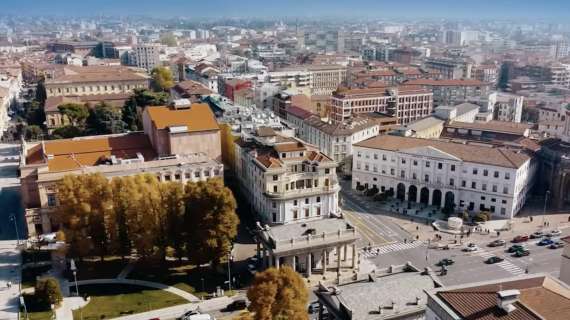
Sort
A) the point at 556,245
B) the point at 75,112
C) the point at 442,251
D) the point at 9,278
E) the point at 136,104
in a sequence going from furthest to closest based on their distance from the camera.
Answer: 1. the point at 136,104
2. the point at 75,112
3. the point at 556,245
4. the point at 442,251
5. the point at 9,278

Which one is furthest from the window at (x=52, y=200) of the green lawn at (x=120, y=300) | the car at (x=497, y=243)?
the car at (x=497, y=243)

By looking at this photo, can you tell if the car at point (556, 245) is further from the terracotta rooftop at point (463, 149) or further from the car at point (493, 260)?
the terracotta rooftop at point (463, 149)

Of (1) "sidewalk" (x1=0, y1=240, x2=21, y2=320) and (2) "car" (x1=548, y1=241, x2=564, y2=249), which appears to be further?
(2) "car" (x1=548, y1=241, x2=564, y2=249)

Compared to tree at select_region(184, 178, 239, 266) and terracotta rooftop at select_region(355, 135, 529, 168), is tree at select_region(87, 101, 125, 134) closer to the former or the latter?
terracotta rooftop at select_region(355, 135, 529, 168)

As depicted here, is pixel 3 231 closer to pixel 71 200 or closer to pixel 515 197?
pixel 71 200

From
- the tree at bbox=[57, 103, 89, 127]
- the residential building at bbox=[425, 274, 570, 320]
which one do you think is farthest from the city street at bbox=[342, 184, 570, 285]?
the tree at bbox=[57, 103, 89, 127]

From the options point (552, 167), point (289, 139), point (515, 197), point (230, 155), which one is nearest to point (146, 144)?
point (230, 155)

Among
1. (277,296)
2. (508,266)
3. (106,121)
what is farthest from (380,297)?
(106,121)

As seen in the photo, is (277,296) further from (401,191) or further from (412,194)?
(401,191)
